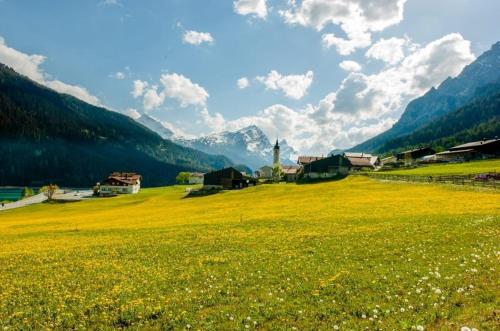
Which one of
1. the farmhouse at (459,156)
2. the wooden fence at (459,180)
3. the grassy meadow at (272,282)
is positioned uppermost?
the farmhouse at (459,156)

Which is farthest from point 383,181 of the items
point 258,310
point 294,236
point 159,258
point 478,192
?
point 258,310

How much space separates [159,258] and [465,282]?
17485 mm

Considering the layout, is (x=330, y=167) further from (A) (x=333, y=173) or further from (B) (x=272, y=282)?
(B) (x=272, y=282)

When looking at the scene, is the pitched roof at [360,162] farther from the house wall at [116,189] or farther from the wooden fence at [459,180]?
the house wall at [116,189]

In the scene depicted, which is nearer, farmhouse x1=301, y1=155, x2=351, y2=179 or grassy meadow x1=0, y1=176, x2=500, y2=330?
grassy meadow x1=0, y1=176, x2=500, y2=330

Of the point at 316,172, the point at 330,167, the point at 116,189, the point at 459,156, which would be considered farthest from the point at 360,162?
the point at 116,189

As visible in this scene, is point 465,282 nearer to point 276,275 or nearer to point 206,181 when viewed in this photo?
point 276,275

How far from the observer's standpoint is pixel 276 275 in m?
17.2

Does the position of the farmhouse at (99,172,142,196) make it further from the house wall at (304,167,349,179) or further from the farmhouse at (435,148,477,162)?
the farmhouse at (435,148,477,162)

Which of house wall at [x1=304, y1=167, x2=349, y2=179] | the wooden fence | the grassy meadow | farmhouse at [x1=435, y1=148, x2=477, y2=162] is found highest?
farmhouse at [x1=435, y1=148, x2=477, y2=162]

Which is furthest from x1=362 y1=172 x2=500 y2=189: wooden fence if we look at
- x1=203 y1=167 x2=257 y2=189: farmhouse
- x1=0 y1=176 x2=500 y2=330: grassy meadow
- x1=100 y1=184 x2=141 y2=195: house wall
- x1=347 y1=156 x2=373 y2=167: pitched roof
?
x1=100 y1=184 x2=141 y2=195: house wall

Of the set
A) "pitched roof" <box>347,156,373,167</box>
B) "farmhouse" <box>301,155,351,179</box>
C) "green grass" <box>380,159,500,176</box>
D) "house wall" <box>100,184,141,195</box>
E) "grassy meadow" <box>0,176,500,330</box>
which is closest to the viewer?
"grassy meadow" <box>0,176,500,330</box>

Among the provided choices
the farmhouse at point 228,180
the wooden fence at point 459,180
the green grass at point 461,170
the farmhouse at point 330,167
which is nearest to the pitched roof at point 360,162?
the farmhouse at point 330,167

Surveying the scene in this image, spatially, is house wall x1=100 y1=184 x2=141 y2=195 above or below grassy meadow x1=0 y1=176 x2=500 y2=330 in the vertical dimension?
above
